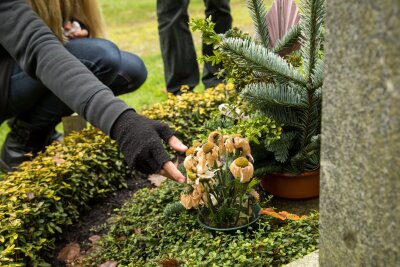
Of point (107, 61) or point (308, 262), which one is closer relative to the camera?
point (308, 262)

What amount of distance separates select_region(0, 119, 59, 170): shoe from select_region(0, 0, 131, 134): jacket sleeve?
80 cm

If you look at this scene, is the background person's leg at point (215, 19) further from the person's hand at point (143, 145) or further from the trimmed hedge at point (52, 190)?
the person's hand at point (143, 145)

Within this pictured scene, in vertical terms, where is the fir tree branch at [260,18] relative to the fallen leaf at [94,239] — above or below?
above

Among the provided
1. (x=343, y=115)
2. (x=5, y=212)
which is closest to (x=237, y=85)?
(x=5, y=212)

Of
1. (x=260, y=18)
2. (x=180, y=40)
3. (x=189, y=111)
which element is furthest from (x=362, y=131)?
(x=180, y=40)

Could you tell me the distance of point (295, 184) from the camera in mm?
2199

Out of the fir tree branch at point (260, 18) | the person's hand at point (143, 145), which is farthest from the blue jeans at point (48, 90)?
the person's hand at point (143, 145)

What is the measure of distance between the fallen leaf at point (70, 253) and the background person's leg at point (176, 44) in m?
1.87

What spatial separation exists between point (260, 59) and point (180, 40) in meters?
2.11

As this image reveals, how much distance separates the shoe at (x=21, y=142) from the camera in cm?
314

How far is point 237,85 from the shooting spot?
7.77ft

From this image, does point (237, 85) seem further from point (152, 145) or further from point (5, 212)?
point (5, 212)

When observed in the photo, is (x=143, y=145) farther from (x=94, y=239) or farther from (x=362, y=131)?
(x=362, y=131)

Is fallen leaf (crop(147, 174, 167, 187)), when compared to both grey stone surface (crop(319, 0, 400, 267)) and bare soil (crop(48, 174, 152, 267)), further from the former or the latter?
grey stone surface (crop(319, 0, 400, 267))
